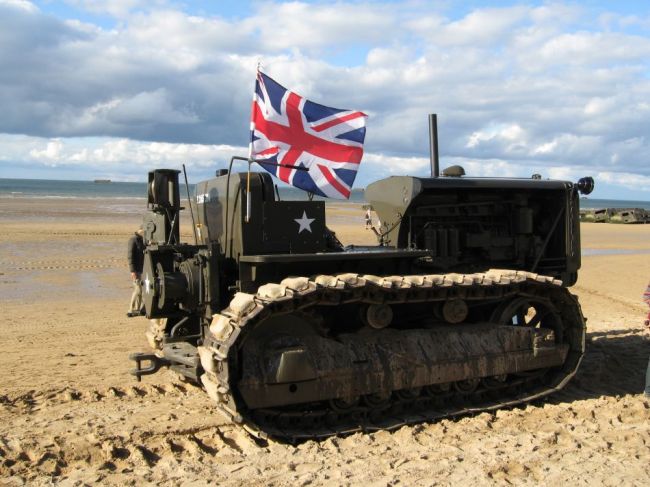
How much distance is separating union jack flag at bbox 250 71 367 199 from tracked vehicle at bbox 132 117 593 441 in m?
0.40

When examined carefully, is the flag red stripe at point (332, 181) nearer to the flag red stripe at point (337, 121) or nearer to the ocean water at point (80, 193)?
the flag red stripe at point (337, 121)

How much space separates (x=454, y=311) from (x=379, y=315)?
38.5 inches

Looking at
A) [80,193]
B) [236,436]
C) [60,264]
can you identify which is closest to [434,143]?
[236,436]

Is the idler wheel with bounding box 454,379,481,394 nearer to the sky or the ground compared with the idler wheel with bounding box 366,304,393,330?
nearer to the ground

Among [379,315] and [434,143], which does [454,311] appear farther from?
[434,143]

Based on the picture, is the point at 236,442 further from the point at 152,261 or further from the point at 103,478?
the point at 152,261

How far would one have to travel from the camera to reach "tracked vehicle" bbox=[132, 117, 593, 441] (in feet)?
19.9

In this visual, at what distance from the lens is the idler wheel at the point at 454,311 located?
23.7 ft

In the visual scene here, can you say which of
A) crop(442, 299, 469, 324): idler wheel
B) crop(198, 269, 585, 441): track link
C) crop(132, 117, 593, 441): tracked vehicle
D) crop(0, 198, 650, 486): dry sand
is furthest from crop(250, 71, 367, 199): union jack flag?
crop(0, 198, 650, 486): dry sand

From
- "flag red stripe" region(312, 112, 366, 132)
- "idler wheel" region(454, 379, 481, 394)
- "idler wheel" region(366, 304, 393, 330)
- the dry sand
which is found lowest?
the dry sand

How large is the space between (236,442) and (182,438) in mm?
502

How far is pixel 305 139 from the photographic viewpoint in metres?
7.20

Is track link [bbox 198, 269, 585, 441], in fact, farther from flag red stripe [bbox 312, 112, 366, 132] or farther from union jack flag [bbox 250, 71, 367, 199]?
flag red stripe [bbox 312, 112, 366, 132]

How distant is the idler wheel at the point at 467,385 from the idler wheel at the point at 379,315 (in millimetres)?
1081
